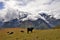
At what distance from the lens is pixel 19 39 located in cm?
1235

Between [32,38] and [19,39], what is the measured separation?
Result: 914 millimetres

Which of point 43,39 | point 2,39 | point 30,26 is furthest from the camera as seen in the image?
point 30,26

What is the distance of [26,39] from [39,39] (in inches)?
35.4

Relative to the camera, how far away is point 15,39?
12453 mm

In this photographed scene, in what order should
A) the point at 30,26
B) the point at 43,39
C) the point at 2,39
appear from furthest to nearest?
the point at 30,26 → the point at 2,39 → the point at 43,39

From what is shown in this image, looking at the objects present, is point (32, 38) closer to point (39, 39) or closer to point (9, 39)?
point (39, 39)

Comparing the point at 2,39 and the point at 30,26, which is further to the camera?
the point at 30,26

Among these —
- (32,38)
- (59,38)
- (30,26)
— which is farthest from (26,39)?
(30,26)

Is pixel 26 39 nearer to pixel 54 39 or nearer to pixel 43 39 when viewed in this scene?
pixel 43 39

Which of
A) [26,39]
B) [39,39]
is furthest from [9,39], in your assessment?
[39,39]

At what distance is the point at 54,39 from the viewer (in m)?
12.0

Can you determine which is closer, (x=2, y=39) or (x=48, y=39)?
(x=48, y=39)

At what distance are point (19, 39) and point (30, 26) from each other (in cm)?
518

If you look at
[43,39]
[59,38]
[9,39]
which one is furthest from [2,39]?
[59,38]
